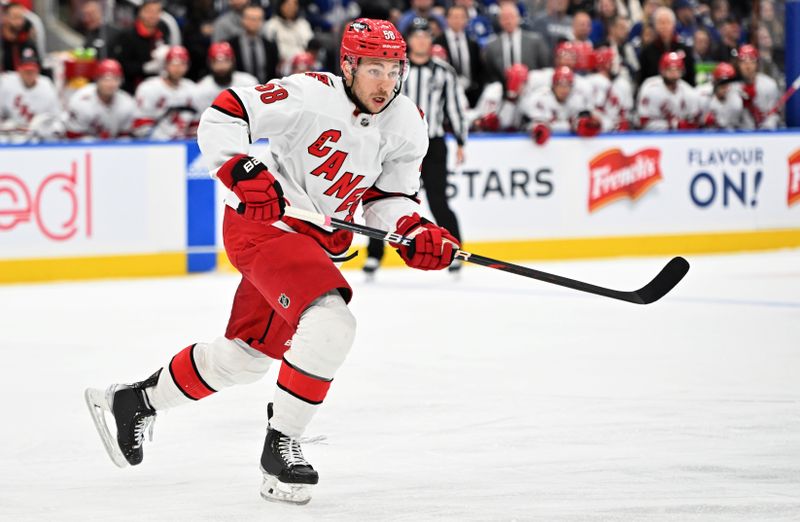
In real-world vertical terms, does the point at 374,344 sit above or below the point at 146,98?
below

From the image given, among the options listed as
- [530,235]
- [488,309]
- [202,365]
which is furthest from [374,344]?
[530,235]

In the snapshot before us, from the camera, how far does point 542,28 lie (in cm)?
965

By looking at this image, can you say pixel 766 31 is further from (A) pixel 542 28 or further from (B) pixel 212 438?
(B) pixel 212 438

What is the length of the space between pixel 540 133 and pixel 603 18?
2362 mm

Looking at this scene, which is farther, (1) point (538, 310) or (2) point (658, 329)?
(1) point (538, 310)

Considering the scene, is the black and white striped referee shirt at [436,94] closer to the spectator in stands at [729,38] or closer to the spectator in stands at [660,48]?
the spectator in stands at [660,48]

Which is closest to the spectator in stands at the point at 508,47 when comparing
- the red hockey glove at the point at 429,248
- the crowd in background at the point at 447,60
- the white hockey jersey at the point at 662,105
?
the crowd in background at the point at 447,60

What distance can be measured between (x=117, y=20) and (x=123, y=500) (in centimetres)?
626

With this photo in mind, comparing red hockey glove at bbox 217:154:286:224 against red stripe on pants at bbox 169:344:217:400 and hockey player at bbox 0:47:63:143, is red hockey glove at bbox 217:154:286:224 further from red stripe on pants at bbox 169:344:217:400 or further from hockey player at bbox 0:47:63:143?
hockey player at bbox 0:47:63:143

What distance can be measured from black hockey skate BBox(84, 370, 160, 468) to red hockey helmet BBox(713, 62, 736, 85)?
6910 mm

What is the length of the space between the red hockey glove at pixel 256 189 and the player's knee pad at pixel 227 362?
0.38m

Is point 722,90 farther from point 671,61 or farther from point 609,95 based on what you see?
point 609,95

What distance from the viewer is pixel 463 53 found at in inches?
362

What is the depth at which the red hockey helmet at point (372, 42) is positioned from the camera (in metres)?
3.22
